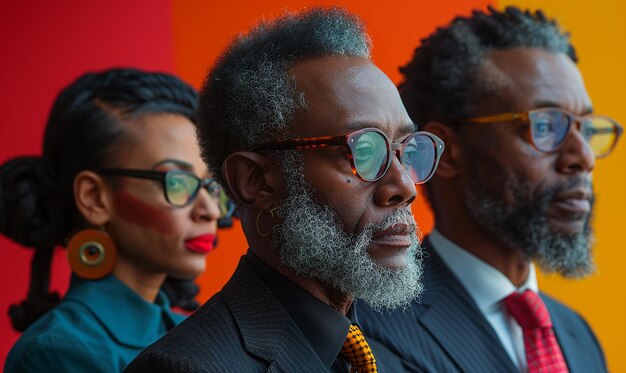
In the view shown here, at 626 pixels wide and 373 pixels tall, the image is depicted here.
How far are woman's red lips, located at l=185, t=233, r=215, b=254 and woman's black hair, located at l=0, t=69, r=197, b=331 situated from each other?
35 centimetres

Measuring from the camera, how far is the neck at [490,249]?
2.85 meters

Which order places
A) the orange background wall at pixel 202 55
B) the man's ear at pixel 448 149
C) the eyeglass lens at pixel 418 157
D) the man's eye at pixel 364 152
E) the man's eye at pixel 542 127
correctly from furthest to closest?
the orange background wall at pixel 202 55
the man's ear at pixel 448 149
the man's eye at pixel 542 127
the eyeglass lens at pixel 418 157
the man's eye at pixel 364 152

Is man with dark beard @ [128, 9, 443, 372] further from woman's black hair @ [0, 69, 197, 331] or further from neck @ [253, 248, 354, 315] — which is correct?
woman's black hair @ [0, 69, 197, 331]

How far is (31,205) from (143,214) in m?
0.38

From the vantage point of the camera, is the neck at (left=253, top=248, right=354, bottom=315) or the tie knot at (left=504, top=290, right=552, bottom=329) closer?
the neck at (left=253, top=248, right=354, bottom=315)

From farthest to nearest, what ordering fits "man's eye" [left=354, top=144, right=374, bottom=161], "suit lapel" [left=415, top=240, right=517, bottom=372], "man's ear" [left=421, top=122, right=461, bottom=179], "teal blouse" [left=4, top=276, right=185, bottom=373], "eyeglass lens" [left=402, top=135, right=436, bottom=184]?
"man's ear" [left=421, top=122, right=461, bottom=179], "suit lapel" [left=415, top=240, right=517, bottom=372], "teal blouse" [left=4, top=276, right=185, bottom=373], "eyeglass lens" [left=402, top=135, right=436, bottom=184], "man's eye" [left=354, top=144, right=374, bottom=161]

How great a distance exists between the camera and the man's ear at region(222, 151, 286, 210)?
1907mm

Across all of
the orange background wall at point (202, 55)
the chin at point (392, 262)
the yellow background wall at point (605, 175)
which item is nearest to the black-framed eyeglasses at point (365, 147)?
the chin at point (392, 262)

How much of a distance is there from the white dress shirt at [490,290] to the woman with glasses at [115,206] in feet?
2.50

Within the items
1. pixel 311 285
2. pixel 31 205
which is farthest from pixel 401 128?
pixel 31 205

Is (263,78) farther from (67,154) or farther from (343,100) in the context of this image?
(67,154)

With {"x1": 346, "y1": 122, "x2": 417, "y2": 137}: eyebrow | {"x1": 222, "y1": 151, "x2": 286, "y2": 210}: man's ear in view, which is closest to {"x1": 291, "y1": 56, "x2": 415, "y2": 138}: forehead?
{"x1": 346, "y1": 122, "x2": 417, "y2": 137}: eyebrow

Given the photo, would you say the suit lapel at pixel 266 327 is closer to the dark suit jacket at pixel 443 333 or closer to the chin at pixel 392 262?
the chin at pixel 392 262

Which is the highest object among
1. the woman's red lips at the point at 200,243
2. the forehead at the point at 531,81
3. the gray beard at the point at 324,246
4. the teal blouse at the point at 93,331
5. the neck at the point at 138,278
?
the forehead at the point at 531,81
